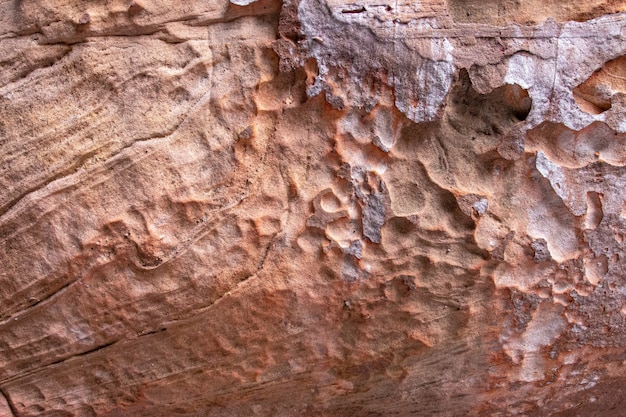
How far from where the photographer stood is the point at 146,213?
61.8 inches

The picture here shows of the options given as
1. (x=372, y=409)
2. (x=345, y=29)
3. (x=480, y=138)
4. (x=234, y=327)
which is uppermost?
(x=345, y=29)

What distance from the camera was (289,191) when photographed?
1.61 meters

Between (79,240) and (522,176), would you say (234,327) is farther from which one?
(522,176)

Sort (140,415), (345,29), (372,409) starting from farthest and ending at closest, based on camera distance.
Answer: (372,409) < (140,415) < (345,29)

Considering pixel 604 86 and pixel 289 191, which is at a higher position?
pixel 604 86

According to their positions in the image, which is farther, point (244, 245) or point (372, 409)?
point (372, 409)

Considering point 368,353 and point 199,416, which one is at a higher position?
point 368,353

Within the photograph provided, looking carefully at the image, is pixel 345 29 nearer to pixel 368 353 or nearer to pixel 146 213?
pixel 146 213

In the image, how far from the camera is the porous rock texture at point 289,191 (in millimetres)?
1538

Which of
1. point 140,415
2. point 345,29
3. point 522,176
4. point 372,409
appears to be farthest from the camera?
point 372,409

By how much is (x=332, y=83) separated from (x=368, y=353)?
747 mm

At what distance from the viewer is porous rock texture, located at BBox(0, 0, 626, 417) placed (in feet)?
5.05

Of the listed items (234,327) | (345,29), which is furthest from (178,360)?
(345,29)

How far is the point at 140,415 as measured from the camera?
1768 mm
